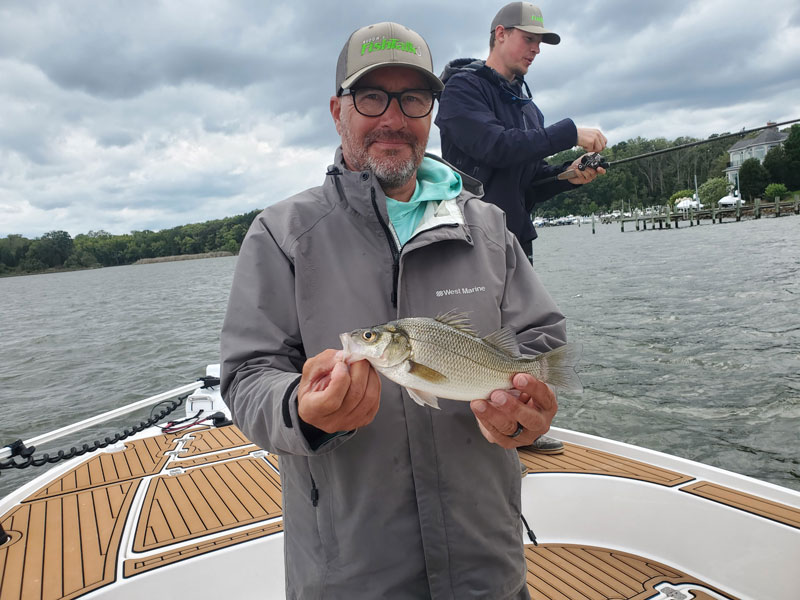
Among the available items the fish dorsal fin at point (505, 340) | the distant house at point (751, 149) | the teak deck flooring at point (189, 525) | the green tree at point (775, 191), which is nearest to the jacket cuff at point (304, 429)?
the fish dorsal fin at point (505, 340)

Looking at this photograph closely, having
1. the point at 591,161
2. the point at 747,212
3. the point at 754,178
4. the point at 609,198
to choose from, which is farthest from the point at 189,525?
the point at 609,198

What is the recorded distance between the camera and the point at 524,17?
14.3ft

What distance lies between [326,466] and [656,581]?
3.10 m

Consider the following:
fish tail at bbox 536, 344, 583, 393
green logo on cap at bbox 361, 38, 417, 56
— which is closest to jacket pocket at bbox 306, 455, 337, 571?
fish tail at bbox 536, 344, 583, 393

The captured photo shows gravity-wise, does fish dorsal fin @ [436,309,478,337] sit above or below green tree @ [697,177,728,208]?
below

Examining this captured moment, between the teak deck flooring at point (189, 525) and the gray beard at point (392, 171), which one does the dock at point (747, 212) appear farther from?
the gray beard at point (392, 171)

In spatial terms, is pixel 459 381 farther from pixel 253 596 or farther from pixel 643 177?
pixel 643 177

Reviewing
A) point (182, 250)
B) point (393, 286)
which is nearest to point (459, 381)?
point (393, 286)

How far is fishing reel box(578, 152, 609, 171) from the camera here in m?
4.64

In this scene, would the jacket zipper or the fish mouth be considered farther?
the jacket zipper

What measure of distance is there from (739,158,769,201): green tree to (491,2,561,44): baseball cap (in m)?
91.5

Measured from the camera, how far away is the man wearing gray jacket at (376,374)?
1.83m

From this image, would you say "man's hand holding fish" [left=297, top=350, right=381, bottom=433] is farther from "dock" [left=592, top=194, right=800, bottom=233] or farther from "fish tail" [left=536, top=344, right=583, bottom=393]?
"dock" [left=592, top=194, right=800, bottom=233]

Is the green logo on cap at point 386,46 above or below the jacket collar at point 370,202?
above
